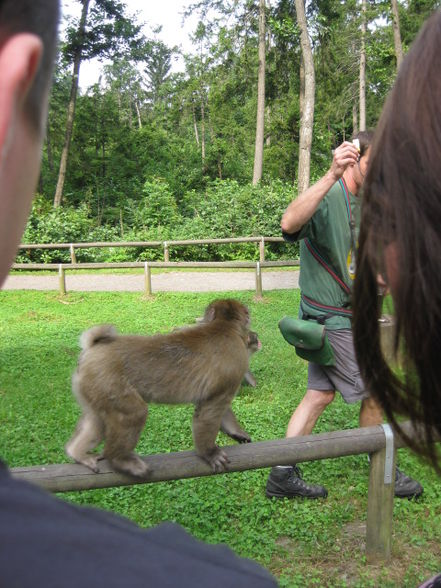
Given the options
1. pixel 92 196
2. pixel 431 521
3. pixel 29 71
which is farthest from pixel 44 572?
pixel 92 196

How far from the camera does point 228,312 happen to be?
2.85 meters

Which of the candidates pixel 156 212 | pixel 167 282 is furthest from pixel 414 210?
pixel 156 212

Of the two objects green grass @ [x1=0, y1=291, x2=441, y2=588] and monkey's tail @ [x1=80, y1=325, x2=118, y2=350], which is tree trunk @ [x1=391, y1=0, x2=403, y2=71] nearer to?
green grass @ [x1=0, y1=291, x2=441, y2=588]

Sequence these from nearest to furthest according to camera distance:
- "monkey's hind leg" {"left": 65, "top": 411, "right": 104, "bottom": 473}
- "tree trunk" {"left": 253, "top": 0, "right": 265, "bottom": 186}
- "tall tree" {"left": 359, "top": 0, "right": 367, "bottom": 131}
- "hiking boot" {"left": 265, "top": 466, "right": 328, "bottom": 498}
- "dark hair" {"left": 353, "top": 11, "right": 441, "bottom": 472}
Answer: "dark hair" {"left": 353, "top": 11, "right": 441, "bottom": 472}
"monkey's hind leg" {"left": 65, "top": 411, "right": 104, "bottom": 473}
"hiking boot" {"left": 265, "top": 466, "right": 328, "bottom": 498}
"tree trunk" {"left": 253, "top": 0, "right": 265, "bottom": 186}
"tall tree" {"left": 359, "top": 0, "right": 367, "bottom": 131}

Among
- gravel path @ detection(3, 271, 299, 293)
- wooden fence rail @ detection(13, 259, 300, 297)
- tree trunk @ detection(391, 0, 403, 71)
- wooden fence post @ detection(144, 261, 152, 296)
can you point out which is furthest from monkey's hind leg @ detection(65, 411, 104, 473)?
tree trunk @ detection(391, 0, 403, 71)

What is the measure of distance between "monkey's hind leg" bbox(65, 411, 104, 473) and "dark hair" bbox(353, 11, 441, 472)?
1.84m

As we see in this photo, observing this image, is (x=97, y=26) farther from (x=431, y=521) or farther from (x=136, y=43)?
(x=431, y=521)

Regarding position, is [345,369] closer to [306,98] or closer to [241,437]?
[241,437]

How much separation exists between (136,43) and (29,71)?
2071cm

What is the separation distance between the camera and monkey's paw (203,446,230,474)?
2342mm

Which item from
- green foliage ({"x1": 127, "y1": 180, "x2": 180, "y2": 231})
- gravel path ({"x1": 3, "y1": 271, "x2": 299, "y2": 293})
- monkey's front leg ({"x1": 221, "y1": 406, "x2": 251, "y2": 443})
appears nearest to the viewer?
monkey's front leg ({"x1": 221, "y1": 406, "x2": 251, "y2": 443})

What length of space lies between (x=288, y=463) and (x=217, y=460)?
0.35 meters

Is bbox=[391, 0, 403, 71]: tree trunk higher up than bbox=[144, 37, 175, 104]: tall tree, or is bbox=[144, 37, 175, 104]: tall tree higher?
bbox=[144, 37, 175, 104]: tall tree

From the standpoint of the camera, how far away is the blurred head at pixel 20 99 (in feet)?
1.38
